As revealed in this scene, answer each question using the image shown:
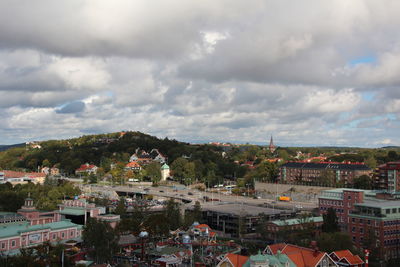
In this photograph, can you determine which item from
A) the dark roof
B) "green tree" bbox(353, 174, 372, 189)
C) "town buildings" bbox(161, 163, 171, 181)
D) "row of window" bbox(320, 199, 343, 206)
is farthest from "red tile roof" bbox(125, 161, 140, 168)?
"row of window" bbox(320, 199, 343, 206)

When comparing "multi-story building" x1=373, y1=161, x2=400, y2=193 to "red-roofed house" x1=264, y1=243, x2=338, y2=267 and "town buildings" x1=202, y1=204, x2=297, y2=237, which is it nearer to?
"town buildings" x1=202, y1=204, x2=297, y2=237

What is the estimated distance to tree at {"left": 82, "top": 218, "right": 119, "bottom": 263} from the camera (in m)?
35.4

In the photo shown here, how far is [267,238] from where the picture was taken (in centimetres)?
4638

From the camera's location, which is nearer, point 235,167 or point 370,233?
point 370,233

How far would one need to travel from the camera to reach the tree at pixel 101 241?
35.4 meters

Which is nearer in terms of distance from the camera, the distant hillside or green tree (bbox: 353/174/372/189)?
green tree (bbox: 353/174/372/189)

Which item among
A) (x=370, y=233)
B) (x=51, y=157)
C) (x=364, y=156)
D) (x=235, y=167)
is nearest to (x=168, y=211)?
(x=370, y=233)

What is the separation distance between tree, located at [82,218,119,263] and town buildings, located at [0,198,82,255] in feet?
11.0

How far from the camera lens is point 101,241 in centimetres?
3556

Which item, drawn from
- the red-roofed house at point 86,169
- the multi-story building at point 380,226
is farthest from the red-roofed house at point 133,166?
the multi-story building at point 380,226

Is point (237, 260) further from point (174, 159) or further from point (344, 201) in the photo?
point (174, 159)

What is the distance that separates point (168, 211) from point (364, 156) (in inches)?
3099

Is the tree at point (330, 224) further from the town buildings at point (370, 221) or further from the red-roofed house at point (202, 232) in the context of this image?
the red-roofed house at point (202, 232)

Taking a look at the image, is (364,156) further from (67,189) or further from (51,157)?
(51,157)
